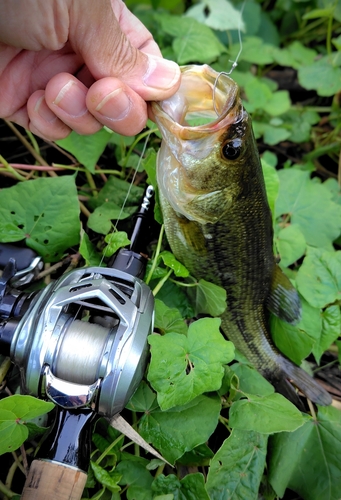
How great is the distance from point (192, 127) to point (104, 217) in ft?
2.09

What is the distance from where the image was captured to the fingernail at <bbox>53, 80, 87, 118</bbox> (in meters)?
1.38

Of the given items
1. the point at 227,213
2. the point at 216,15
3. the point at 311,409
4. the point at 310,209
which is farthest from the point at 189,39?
the point at 311,409

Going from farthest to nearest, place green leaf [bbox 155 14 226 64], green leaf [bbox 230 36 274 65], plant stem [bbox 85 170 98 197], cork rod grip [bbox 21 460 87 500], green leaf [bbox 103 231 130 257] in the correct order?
green leaf [bbox 230 36 274 65] → green leaf [bbox 155 14 226 64] → plant stem [bbox 85 170 98 197] → green leaf [bbox 103 231 130 257] → cork rod grip [bbox 21 460 87 500]

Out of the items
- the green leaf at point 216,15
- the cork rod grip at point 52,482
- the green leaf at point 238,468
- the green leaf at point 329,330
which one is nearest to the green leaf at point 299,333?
the green leaf at point 329,330

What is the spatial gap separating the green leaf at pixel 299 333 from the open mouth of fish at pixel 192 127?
0.78 meters

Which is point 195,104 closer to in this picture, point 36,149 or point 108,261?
point 108,261

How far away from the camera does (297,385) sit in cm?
196

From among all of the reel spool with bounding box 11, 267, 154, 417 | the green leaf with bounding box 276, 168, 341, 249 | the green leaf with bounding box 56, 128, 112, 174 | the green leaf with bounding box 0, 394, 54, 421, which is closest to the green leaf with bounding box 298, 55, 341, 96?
A: the green leaf with bounding box 276, 168, 341, 249

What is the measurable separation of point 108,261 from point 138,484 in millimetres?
883

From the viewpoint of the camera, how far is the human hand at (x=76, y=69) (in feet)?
4.02

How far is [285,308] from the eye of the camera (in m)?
1.94

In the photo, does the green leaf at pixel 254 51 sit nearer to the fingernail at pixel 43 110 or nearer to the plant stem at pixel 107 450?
the fingernail at pixel 43 110

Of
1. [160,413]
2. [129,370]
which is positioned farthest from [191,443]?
[129,370]

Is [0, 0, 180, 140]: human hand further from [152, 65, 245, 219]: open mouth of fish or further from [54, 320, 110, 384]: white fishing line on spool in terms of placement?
[54, 320, 110, 384]: white fishing line on spool
